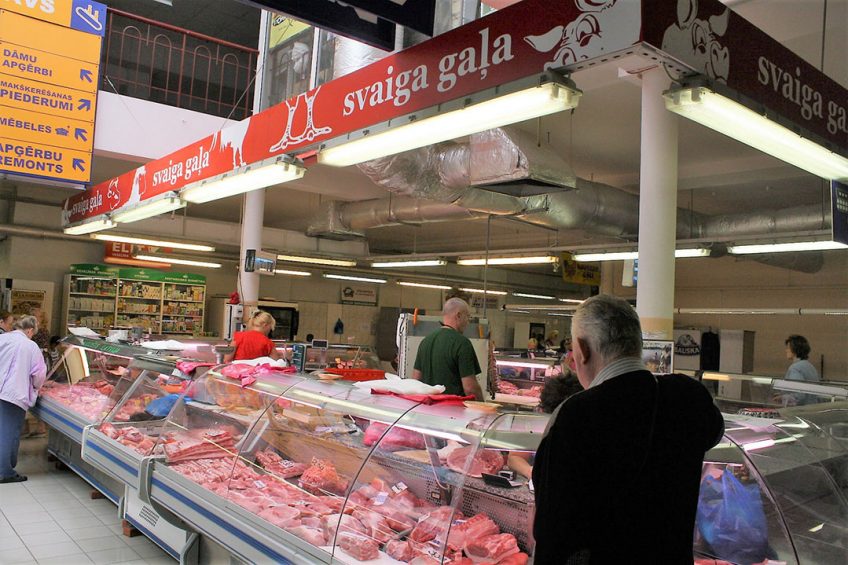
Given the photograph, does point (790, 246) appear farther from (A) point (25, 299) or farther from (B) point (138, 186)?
(A) point (25, 299)

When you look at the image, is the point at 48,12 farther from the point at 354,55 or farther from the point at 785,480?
the point at 785,480

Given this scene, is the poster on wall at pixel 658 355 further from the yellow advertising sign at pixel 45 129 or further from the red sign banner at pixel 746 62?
the yellow advertising sign at pixel 45 129

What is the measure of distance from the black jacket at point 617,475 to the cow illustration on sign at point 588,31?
155cm

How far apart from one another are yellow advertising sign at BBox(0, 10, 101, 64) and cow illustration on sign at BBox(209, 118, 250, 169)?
399 cm


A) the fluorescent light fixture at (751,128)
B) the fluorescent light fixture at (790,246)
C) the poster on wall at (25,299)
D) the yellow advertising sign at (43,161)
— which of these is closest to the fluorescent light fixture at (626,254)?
the fluorescent light fixture at (790,246)

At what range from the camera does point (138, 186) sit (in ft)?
25.5

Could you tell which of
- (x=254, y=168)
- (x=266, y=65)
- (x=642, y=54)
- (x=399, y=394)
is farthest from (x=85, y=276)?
A: (x=642, y=54)

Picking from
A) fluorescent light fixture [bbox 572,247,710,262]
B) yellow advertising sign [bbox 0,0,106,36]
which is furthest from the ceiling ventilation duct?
yellow advertising sign [bbox 0,0,106,36]

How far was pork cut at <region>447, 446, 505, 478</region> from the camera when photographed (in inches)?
121

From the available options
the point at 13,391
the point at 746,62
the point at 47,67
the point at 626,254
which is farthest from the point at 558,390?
the point at 47,67

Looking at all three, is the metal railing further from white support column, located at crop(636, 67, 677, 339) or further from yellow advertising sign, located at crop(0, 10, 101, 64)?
white support column, located at crop(636, 67, 677, 339)

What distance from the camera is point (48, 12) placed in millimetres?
8305

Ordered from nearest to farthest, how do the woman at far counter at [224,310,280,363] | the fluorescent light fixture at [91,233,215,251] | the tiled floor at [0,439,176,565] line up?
the tiled floor at [0,439,176,565] → the woman at far counter at [224,310,280,363] → the fluorescent light fixture at [91,233,215,251]

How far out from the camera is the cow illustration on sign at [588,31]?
8.86ft
